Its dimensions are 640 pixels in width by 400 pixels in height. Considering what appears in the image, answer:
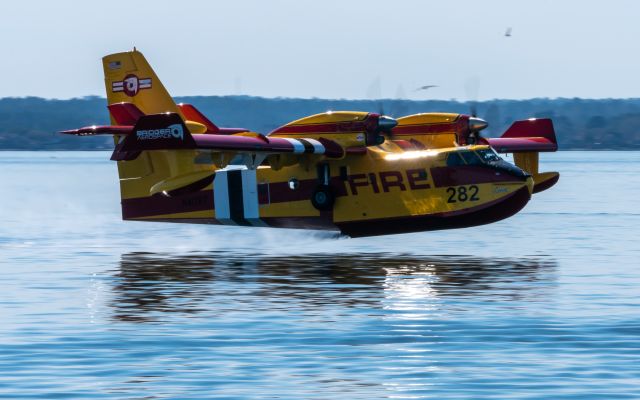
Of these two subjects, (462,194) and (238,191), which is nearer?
(462,194)

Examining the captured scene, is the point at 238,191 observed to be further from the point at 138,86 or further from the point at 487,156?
the point at 487,156

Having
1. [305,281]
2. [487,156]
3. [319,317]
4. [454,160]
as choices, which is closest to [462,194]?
[454,160]

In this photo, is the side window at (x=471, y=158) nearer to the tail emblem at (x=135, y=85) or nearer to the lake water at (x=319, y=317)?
the lake water at (x=319, y=317)

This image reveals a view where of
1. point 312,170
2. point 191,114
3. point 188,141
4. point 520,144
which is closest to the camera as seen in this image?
point 188,141

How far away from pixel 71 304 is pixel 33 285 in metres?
3.62

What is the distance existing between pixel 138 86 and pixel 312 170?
278 inches

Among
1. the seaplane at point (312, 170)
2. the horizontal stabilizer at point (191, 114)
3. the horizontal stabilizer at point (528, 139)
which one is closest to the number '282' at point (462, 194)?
the seaplane at point (312, 170)

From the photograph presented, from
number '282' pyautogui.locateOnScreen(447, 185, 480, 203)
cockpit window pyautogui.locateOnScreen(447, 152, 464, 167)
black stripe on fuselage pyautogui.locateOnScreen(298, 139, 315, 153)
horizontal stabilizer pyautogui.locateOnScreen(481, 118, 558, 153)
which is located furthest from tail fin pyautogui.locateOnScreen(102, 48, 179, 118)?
horizontal stabilizer pyautogui.locateOnScreen(481, 118, 558, 153)

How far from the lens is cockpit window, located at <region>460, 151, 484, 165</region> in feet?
115

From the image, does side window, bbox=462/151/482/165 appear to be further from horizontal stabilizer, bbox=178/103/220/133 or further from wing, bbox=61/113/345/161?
horizontal stabilizer, bbox=178/103/220/133

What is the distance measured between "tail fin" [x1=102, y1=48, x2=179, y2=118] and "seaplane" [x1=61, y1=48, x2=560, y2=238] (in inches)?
1.3

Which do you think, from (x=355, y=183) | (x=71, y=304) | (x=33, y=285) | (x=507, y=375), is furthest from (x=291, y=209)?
(x=507, y=375)

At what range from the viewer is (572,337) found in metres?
20.9

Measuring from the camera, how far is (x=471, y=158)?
35.2 meters
